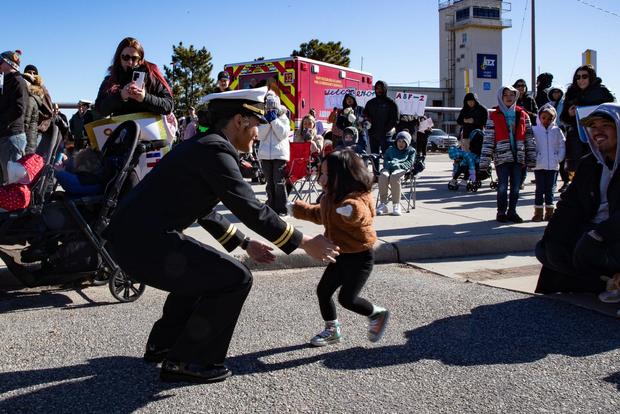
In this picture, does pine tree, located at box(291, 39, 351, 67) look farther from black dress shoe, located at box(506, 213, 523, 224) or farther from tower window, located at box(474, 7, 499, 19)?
black dress shoe, located at box(506, 213, 523, 224)

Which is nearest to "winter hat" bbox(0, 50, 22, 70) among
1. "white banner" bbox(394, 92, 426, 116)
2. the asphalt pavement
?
the asphalt pavement

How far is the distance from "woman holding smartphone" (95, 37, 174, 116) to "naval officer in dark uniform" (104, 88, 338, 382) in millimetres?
2423

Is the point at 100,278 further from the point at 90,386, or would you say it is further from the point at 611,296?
the point at 611,296

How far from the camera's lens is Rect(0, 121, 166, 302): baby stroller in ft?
16.0

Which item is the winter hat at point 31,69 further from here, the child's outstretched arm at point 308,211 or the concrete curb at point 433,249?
the child's outstretched arm at point 308,211

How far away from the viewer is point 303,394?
10.9 feet

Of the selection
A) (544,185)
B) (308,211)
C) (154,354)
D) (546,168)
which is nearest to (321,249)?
(308,211)

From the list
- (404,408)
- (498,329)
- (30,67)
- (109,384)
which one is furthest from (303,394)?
(30,67)

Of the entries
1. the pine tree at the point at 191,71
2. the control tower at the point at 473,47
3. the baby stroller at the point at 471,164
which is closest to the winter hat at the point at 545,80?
the baby stroller at the point at 471,164

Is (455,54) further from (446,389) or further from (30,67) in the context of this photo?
(446,389)

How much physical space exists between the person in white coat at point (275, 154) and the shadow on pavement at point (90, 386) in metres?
5.38

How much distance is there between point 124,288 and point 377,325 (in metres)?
2.09

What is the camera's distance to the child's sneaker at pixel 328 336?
404cm

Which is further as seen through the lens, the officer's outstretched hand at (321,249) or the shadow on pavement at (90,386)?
the officer's outstretched hand at (321,249)
